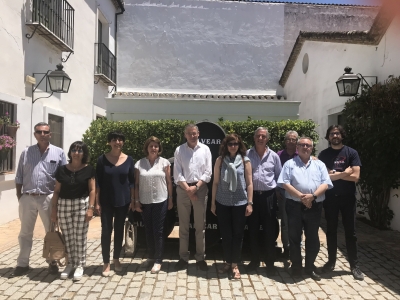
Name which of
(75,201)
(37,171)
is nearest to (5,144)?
(37,171)

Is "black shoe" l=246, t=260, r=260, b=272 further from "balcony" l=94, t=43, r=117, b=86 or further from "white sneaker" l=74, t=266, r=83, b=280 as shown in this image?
"balcony" l=94, t=43, r=117, b=86

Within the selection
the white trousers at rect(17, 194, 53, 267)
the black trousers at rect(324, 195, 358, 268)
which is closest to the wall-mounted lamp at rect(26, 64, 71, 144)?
the white trousers at rect(17, 194, 53, 267)

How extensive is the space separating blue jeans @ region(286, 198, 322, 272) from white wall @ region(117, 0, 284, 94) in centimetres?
1219

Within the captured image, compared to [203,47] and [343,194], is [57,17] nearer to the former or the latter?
[343,194]

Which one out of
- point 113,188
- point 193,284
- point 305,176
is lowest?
point 193,284

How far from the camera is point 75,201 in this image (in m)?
4.30

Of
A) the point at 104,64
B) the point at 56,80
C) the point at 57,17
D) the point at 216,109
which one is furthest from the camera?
the point at 104,64

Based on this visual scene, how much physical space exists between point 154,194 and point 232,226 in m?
1.09

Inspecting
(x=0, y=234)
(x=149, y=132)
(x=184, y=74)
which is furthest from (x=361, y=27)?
(x=0, y=234)

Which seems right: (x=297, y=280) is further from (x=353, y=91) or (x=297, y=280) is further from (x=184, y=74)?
(x=184, y=74)

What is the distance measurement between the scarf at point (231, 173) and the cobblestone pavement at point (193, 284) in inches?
46.5

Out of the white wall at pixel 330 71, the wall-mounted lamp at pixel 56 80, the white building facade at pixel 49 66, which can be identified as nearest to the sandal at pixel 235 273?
the white wall at pixel 330 71

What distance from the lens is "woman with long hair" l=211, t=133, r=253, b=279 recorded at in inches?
173

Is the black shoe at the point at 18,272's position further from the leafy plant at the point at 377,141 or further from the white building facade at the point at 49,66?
the leafy plant at the point at 377,141
